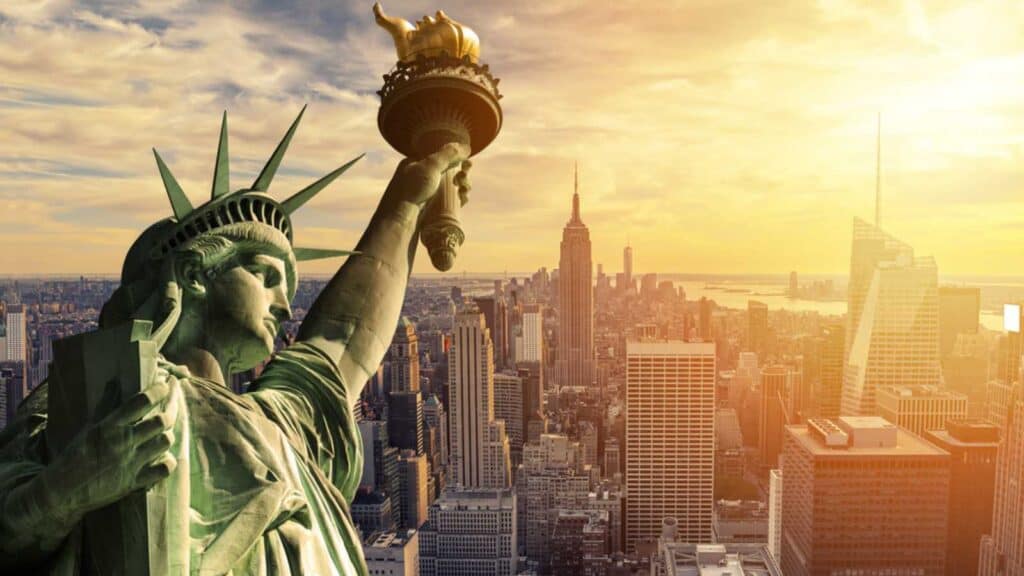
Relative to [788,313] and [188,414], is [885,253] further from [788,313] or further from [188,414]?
[188,414]

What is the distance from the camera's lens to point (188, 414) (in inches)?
84.1

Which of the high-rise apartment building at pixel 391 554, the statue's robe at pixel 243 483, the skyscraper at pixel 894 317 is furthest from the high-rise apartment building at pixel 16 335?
the skyscraper at pixel 894 317

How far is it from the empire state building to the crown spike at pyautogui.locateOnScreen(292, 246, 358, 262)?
47147mm

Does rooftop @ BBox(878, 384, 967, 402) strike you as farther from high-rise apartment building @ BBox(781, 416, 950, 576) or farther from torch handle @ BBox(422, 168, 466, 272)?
torch handle @ BBox(422, 168, 466, 272)

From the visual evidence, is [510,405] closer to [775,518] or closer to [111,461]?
[775,518]

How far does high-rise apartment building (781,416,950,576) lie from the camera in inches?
1075

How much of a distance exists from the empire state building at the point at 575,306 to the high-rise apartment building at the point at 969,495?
23229 mm

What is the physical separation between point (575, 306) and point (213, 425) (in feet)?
172

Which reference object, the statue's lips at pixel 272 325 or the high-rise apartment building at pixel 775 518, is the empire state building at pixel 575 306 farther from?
the statue's lips at pixel 272 325

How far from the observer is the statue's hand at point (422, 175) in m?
3.26

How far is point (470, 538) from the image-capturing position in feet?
94.1

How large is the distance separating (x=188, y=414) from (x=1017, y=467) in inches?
1077

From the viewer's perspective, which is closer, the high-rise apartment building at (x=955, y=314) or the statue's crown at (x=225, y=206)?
the statue's crown at (x=225, y=206)

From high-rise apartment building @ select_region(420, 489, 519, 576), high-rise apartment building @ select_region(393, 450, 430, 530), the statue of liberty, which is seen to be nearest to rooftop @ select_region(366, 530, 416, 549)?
high-rise apartment building @ select_region(420, 489, 519, 576)
